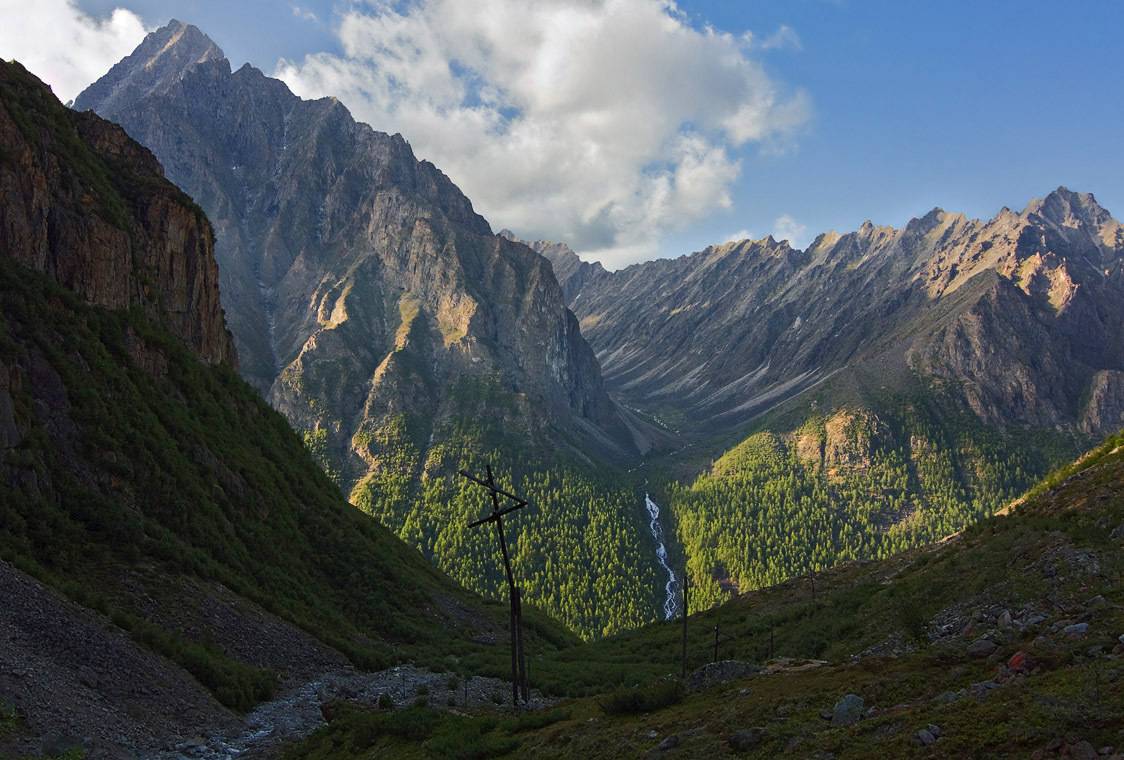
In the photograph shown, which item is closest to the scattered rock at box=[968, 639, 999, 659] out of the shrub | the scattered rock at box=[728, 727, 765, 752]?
the scattered rock at box=[728, 727, 765, 752]

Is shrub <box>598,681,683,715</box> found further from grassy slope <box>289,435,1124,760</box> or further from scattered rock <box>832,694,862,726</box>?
scattered rock <box>832,694,862,726</box>

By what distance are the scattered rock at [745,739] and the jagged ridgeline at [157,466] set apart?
2248cm

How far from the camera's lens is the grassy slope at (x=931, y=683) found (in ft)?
35.4

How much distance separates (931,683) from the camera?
45.4 ft

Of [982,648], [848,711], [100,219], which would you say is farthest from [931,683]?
[100,219]

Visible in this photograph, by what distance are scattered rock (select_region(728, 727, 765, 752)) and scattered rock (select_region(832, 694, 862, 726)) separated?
4.93 ft

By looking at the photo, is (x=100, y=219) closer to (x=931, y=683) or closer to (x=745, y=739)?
(x=745, y=739)

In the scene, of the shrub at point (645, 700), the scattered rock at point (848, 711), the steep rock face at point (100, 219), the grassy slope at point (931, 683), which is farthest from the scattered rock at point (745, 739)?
the steep rock face at point (100, 219)

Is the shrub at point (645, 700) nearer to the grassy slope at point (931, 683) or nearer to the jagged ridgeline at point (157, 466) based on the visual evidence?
the grassy slope at point (931, 683)

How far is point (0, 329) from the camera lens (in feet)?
116

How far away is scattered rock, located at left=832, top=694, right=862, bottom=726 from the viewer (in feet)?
42.2

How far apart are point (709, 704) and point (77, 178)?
61.3m

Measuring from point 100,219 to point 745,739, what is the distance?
193 ft

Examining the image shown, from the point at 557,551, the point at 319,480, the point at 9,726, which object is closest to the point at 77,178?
the point at 319,480
